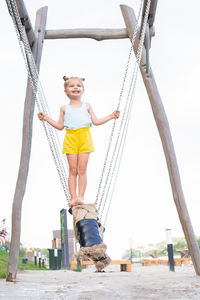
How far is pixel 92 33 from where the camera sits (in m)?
6.36

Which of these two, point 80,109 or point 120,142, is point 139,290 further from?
point 80,109

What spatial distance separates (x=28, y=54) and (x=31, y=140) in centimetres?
141

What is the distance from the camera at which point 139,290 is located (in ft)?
14.5

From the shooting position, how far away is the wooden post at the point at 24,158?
5.98 meters

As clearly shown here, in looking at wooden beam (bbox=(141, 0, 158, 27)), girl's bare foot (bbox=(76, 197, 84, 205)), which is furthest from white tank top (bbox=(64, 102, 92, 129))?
wooden beam (bbox=(141, 0, 158, 27))

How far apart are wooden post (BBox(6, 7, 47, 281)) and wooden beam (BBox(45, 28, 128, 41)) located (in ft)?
0.88

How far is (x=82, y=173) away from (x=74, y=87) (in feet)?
2.83

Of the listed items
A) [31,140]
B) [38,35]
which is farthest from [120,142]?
[38,35]

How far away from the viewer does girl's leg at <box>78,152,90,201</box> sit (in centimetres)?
395

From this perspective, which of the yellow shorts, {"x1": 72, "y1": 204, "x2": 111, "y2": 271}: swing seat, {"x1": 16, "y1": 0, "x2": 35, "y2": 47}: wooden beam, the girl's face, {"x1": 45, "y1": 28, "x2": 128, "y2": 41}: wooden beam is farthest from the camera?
{"x1": 45, "y1": 28, "x2": 128, "y2": 41}: wooden beam

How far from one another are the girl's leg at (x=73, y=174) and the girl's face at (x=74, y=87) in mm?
638

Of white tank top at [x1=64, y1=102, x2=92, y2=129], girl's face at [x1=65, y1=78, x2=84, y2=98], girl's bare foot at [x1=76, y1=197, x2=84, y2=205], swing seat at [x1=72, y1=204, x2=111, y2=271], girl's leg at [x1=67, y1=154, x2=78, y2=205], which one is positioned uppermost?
girl's face at [x1=65, y1=78, x2=84, y2=98]

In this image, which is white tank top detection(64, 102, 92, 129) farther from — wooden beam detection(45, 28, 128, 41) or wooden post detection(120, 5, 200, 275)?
wooden beam detection(45, 28, 128, 41)

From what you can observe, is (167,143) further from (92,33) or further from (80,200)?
(80,200)
